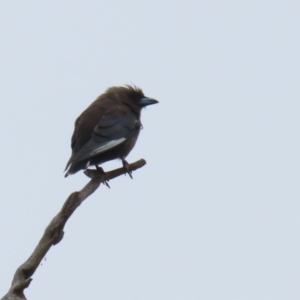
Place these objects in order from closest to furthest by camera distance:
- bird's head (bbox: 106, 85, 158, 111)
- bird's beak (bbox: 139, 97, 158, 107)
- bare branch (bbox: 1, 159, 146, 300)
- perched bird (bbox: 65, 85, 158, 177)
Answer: bare branch (bbox: 1, 159, 146, 300)
perched bird (bbox: 65, 85, 158, 177)
bird's head (bbox: 106, 85, 158, 111)
bird's beak (bbox: 139, 97, 158, 107)

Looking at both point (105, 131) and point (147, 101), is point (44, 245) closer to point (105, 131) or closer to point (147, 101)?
point (105, 131)

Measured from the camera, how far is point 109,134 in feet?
25.8

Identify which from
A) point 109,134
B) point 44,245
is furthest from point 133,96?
point 44,245

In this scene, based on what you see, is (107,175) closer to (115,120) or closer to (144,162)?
(144,162)

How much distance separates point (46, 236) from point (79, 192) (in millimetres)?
613

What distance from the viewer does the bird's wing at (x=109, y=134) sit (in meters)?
7.30

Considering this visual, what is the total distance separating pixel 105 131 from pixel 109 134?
57 millimetres

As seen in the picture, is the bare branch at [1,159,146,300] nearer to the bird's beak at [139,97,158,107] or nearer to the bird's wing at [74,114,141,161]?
the bird's wing at [74,114,141,161]

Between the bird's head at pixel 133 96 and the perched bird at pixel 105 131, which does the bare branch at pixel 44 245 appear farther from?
the bird's head at pixel 133 96

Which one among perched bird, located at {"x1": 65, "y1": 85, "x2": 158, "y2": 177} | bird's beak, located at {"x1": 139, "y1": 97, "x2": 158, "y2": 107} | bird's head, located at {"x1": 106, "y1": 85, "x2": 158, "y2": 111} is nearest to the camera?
perched bird, located at {"x1": 65, "y1": 85, "x2": 158, "y2": 177}

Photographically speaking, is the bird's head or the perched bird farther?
the bird's head

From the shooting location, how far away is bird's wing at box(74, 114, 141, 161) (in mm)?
A: 7297

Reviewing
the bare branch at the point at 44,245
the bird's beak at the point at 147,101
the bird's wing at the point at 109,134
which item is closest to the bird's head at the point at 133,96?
the bird's beak at the point at 147,101

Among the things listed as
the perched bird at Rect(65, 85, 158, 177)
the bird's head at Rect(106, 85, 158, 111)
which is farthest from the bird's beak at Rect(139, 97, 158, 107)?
the perched bird at Rect(65, 85, 158, 177)
